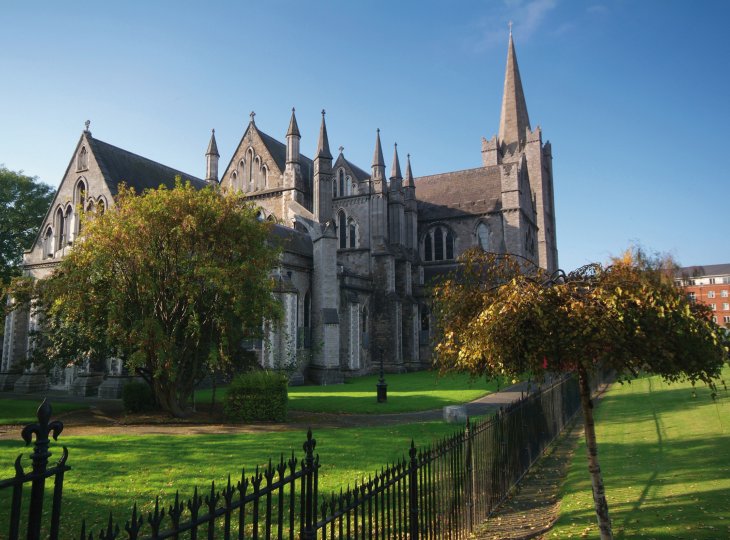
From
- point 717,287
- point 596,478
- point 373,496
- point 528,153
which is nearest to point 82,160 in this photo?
point 373,496

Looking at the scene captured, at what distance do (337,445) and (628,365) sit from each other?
7.21 m

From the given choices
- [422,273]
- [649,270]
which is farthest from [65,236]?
[649,270]

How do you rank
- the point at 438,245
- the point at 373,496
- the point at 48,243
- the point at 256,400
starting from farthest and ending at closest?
the point at 438,245 < the point at 48,243 < the point at 256,400 < the point at 373,496

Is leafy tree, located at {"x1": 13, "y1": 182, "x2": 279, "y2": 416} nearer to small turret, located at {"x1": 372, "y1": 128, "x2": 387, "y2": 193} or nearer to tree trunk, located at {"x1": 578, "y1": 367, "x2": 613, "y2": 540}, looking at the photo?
tree trunk, located at {"x1": 578, "y1": 367, "x2": 613, "y2": 540}

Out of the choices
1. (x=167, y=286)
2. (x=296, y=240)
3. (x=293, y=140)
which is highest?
(x=293, y=140)

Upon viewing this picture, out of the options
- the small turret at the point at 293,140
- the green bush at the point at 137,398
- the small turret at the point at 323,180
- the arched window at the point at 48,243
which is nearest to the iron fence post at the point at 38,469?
the green bush at the point at 137,398

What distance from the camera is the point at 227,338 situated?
16.5 meters

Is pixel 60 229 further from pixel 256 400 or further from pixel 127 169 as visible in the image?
pixel 256 400

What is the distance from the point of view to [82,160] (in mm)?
27969

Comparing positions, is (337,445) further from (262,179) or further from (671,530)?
(262,179)

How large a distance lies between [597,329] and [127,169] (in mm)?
28338

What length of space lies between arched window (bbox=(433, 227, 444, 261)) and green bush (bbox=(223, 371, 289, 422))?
33359 mm

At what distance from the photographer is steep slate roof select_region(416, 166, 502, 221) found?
155 feet

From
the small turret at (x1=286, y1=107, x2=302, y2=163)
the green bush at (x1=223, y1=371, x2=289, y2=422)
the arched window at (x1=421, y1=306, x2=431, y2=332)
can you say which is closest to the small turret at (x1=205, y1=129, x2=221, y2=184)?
the small turret at (x1=286, y1=107, x2=302, y2=163)
